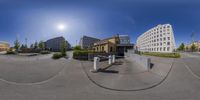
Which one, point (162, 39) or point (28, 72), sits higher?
point (162, 39)

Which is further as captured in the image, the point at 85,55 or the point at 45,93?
the point at 85,55

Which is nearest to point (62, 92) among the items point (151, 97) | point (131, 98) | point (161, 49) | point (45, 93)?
point (45, 93)

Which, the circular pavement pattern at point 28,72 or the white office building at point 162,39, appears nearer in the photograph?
the circular pavement pattern at point 28,72

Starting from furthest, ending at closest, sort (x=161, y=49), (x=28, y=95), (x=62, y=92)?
(x=161, y=49) < (x=62, y=92) < (x=28, y=95)

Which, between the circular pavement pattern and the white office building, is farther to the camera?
the white office building

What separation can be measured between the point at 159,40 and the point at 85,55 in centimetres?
5156

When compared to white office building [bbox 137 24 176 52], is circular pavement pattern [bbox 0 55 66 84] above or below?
below

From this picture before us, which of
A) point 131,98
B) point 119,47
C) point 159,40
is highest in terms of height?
point 159,40

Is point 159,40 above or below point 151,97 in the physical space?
above

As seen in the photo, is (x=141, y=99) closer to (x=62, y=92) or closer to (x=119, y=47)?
(x=62, y=92)

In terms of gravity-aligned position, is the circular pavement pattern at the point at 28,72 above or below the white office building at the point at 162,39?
below

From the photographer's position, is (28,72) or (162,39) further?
(162,39)

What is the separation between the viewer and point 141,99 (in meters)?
3.86

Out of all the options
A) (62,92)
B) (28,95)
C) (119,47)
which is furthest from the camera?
(119,47)
